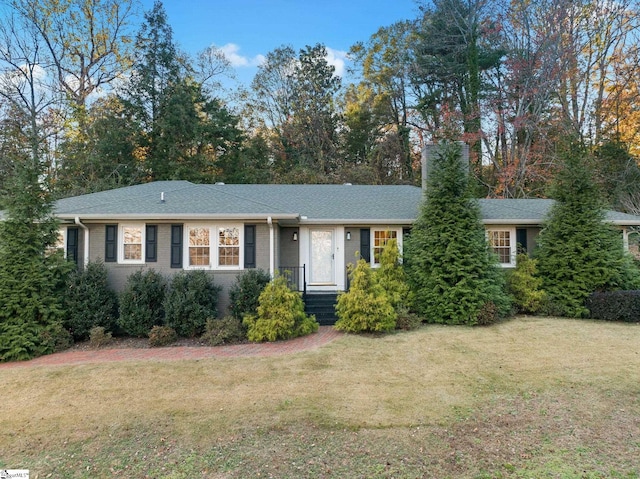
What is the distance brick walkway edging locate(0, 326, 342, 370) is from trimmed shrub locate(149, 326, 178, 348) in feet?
0.63

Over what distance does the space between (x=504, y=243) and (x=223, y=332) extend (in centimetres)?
922

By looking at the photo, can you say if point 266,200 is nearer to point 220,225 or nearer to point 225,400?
point 220,225

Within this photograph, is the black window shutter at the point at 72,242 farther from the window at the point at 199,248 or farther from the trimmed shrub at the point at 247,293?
the trimmed shrub at the point at 247,293

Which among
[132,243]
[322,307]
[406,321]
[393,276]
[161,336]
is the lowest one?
[161,336]

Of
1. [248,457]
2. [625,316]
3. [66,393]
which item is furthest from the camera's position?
[625,316]

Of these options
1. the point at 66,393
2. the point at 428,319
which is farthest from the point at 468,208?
the point at 66,393

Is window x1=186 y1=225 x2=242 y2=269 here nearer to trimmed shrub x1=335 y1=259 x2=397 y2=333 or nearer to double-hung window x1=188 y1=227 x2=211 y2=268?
double-hung window x1=188 y1=227 x2=211 y2=268

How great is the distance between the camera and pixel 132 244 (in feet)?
31.4

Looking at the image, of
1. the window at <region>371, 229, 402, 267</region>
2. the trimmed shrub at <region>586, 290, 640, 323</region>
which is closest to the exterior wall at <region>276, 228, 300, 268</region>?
the window at <region>371, 229, 402, 267</region>

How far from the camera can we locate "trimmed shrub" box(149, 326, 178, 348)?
8188mm

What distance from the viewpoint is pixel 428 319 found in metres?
9.73

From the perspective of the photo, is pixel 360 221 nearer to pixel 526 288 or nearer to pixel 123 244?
pixel 526 288

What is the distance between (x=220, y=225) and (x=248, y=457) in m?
6.71

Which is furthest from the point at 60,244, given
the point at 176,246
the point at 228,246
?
the point at 228,246
